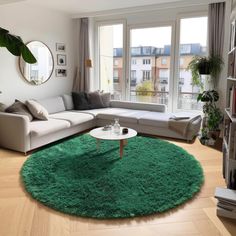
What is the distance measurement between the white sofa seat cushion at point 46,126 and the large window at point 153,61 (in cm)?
221

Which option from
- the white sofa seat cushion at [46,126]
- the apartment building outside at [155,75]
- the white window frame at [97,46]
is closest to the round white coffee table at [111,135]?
the white sofa seat cushion at [46,126]

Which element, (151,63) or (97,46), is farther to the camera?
(97,46)

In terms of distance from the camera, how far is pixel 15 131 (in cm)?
386

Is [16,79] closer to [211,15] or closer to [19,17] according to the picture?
[19,17]

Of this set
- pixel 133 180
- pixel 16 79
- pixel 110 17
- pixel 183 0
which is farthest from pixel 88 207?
pixel 110 17

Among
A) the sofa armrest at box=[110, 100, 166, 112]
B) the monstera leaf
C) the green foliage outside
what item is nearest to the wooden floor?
the monstera leaf

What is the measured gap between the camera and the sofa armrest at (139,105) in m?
5.33

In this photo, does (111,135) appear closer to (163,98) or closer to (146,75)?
(163,98)

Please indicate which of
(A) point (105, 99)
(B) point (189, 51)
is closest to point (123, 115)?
(A) point (105, 99)

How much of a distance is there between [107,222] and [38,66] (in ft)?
13.0

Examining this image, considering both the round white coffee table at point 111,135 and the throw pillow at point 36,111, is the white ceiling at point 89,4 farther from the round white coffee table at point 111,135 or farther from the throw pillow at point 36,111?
the round white coffee table at point 111,135

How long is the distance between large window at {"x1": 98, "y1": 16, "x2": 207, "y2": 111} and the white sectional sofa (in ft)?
1.64

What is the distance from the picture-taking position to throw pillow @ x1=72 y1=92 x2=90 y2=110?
5.56 m

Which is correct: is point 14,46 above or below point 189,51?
below
